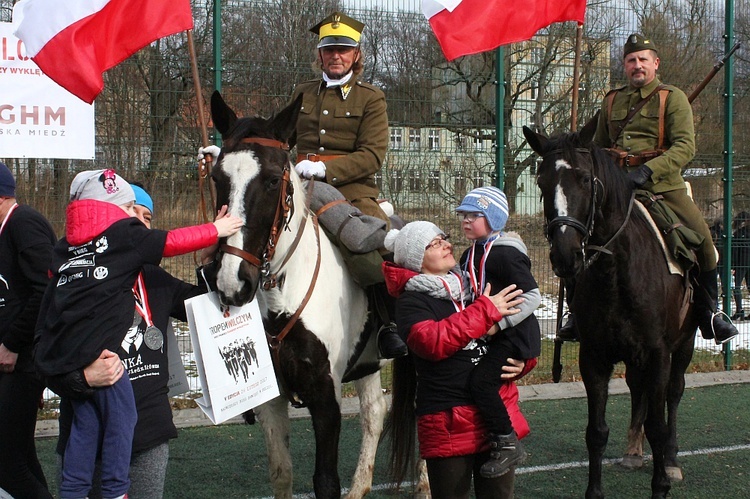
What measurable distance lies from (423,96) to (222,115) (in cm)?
468

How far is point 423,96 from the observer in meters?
8.65

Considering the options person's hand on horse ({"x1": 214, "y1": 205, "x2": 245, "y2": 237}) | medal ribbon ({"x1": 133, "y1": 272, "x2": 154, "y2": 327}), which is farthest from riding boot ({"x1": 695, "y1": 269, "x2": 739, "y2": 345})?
medal ribbon ({"x1": 133, "y1": 272, "x2": 154, "y2": 327})

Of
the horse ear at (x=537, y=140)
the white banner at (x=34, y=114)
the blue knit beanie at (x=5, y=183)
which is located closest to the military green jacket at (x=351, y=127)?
the horse ear at (x=537, y=140)

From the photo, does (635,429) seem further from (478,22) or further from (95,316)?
(95,316)

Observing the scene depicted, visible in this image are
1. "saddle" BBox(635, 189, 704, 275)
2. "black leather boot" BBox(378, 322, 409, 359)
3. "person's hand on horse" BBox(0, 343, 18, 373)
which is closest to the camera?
"person's hand on horse" BBox(0, 343, 18, 373)

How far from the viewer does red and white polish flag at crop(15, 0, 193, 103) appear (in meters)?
5.01

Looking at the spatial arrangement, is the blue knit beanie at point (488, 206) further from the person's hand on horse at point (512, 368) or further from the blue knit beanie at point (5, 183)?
the blue knit beanie at point (5, 183)

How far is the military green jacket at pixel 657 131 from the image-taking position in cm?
591

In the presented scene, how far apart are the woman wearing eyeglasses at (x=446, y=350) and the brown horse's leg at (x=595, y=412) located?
187 cm

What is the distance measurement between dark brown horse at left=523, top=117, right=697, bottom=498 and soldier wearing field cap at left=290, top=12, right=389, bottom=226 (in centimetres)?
98

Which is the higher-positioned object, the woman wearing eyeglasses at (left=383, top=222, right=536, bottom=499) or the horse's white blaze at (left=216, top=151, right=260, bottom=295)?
the horse's white blaze at (left=216, top=151, right=260, bottom=295)

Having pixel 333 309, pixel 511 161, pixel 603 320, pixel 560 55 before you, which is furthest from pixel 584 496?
pixel 560 55

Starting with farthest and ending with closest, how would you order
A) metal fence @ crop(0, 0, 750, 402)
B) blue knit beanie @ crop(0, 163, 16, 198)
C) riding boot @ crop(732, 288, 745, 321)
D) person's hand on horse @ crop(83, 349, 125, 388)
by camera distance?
riding boot @ crop(732, 288, 745, 321), metal fence @ crop(0, 0, 750, 402), blue knit beanie @ crop(0, 163, 16, 198), person's hand on horse @ crop(83, 349, 125, 388)

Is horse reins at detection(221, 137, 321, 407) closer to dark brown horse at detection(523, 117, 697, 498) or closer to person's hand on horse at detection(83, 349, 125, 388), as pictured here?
person's hand on horse at detection(83, 349, 125, 388)
